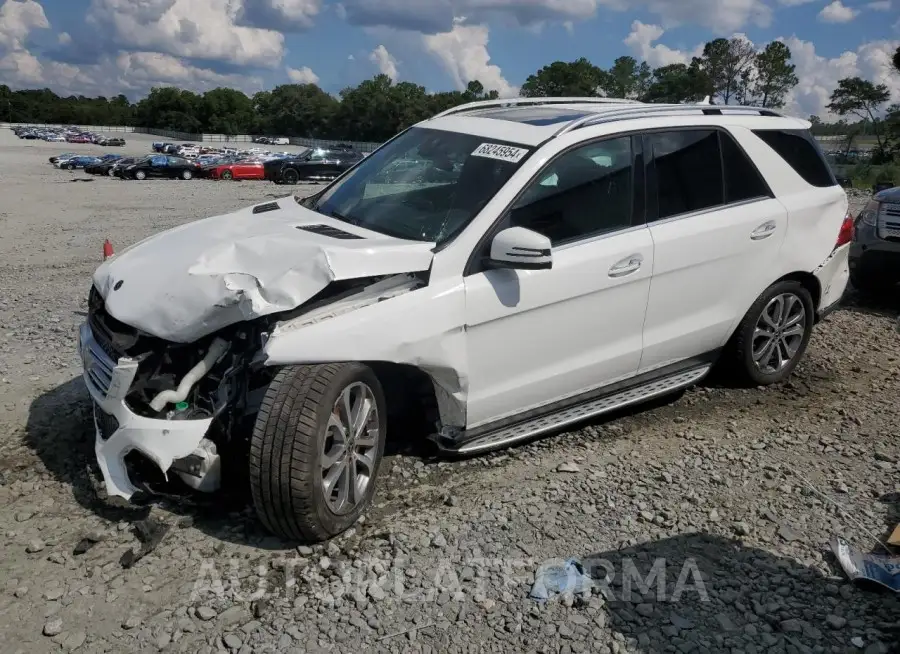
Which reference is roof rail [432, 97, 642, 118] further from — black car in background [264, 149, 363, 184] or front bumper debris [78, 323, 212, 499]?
black car in background [264, 149, 363, 184]

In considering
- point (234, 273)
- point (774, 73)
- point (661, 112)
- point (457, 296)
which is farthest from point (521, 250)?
point (774, 73)

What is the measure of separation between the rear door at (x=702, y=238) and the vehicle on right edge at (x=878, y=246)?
3545 mm

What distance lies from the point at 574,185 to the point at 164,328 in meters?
2.23

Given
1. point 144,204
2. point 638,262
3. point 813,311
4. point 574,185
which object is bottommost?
point 144,204

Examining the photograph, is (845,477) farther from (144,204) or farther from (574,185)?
(144,204)

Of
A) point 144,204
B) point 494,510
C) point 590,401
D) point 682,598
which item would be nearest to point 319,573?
point 494,510

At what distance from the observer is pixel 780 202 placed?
5.01 meters

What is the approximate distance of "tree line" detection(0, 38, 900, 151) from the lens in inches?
3083

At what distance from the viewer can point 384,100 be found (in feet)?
361

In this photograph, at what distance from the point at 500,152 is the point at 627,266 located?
37.0 inches

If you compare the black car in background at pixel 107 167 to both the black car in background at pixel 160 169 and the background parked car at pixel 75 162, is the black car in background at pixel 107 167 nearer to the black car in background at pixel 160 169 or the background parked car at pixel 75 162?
the black car in background at pixel 160 169

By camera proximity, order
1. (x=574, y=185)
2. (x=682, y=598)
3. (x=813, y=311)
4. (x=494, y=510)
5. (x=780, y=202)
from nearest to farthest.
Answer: (x=682, y=598)
(x=494, y=510)
(x=574, y=185)
(x=780, y=202)
(x=813, y=311)

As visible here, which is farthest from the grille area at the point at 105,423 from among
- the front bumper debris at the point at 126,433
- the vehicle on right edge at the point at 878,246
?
the vehicle on right edge at the point at 878,246

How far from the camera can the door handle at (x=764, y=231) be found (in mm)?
4824
